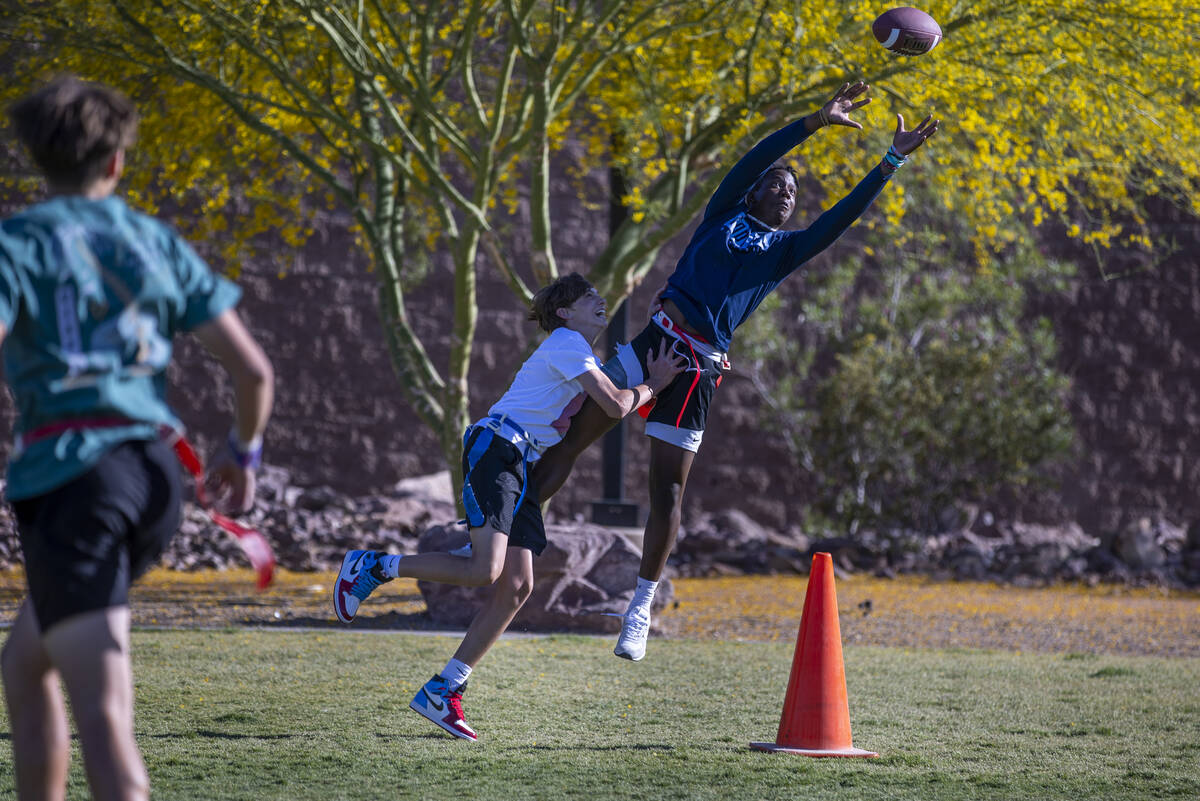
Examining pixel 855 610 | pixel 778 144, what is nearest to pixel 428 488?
pixel 855 610

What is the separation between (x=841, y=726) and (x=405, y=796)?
1.61 m

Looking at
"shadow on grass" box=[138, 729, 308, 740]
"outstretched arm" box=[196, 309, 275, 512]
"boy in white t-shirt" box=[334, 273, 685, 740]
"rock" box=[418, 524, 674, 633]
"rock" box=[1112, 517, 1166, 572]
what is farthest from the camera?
"rock" box=[1112, 517, 1166, 572]

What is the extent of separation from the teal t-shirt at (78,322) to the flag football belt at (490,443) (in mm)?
2287

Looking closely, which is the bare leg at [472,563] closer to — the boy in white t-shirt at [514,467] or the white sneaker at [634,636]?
the boy in white t-shirt at [514,467]

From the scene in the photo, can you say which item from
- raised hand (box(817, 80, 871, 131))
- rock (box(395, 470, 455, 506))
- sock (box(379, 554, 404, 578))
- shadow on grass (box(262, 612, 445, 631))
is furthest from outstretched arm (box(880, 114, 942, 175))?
rock (box(395, 470, 455, 506))

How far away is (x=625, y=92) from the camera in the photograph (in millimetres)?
9094

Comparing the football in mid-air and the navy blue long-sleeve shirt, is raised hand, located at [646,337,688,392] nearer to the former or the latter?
the navy blue long-sleeve shirt

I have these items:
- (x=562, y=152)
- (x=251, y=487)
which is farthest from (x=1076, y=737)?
(x=562, y=152)

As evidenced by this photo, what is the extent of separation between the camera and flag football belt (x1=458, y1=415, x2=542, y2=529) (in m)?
4.74

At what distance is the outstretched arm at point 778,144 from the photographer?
4.90 meters

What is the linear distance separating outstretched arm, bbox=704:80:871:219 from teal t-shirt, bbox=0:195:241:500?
2.85 metres

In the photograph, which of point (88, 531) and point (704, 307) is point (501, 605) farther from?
point (88, 531)

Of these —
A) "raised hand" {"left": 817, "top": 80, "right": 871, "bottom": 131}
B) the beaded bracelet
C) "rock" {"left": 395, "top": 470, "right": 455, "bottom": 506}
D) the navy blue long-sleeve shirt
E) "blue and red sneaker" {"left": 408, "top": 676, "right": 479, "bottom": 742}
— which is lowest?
"blue and red sneaker" {"left": 408, "top": 676, "right": 479, "bottom": 742}

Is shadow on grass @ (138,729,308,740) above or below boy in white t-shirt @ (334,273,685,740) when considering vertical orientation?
below
